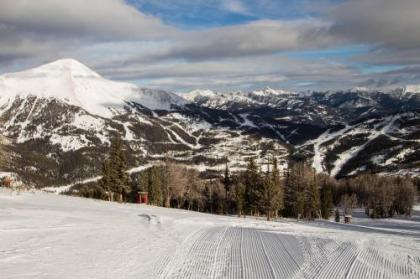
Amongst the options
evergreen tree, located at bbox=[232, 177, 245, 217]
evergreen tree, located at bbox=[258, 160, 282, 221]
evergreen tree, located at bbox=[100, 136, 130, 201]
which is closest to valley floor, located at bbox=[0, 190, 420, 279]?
evergreen tree, located at bbox=[100, 136, 130, 201]

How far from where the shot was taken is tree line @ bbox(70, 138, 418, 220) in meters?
97.4

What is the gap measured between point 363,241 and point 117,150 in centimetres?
6939

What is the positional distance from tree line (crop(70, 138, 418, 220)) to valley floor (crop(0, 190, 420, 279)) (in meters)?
57.7

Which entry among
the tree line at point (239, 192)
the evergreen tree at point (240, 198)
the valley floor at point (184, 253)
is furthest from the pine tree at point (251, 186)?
the valley floor at point (184, 253)

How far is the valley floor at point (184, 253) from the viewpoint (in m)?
23.1

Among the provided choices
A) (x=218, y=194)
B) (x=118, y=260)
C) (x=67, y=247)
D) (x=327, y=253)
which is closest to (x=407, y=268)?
(x=327, y=253)

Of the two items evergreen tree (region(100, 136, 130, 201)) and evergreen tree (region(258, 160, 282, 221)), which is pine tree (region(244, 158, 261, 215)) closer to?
evergreen tree (region(258, 160, 282, 221))

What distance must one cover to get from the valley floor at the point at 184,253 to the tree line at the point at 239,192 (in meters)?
57.7

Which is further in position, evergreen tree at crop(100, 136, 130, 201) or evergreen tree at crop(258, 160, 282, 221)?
evergreen tree at crop(258, 160, 282, 221)

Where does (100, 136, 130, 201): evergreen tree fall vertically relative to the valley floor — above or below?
above

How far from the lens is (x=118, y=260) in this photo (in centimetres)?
2516

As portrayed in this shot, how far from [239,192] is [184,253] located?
83.0 meters

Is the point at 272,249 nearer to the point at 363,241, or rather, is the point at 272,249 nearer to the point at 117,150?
the point at 363,241

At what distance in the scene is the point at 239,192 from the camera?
110 meters
